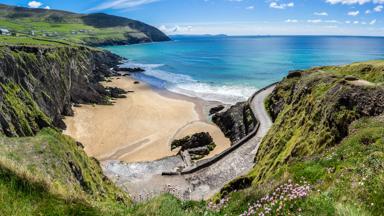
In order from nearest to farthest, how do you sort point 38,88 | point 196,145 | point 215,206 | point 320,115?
point 215,206
point 320,115
point 196,145
point 38,88

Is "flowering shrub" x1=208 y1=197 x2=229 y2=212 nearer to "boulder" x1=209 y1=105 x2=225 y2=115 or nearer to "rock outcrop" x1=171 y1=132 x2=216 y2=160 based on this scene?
"rock outcrop" x1=171 y1=132 x2=216 y2=160

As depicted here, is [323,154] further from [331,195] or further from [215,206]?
[331,195]

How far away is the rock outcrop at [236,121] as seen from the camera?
4509cm

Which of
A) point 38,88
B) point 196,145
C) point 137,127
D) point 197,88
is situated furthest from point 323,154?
point 197,88

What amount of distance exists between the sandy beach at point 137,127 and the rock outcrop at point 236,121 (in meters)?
1.22

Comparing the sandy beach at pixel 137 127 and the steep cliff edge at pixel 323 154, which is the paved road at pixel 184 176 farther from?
the sandy beach at pixel 137 127

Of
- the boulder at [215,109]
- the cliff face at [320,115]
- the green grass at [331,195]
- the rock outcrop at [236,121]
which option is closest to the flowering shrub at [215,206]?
the green grass at [331,195]

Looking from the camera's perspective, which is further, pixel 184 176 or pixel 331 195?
pixel 184 176

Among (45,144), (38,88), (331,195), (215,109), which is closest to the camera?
(331,195)

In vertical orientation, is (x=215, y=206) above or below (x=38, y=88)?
above

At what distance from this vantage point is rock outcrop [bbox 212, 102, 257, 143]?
45094mm

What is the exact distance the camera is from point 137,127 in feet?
170

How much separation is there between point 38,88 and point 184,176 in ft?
85.7

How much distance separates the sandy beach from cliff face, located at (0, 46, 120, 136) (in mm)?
3754
